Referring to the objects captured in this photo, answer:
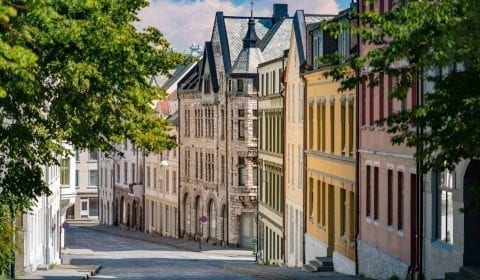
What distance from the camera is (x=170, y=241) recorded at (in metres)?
100

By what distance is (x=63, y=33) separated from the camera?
97.2 ft

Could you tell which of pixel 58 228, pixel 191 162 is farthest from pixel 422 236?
pixel 191 162

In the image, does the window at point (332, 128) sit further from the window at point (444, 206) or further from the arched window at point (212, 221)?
the arched window at point (212, 221)

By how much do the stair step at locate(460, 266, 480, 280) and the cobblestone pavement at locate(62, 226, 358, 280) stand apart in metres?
13.0

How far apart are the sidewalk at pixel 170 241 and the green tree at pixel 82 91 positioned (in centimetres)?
4888

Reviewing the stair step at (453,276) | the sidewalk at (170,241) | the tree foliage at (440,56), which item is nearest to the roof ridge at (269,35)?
the sidewalk at (170,241)

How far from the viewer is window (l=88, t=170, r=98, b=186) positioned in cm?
14012

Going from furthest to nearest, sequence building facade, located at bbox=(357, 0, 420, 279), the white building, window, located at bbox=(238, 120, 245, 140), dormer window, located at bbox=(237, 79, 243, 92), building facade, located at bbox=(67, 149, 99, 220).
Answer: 1. building facade, located at bbox=(67, 149, 99, 220)
2. dormer window, located at bbox=(237, 79, 243, 92)
3. window, located at bbox=(238, 120, 245, 140)
4. the white building
5. building facade, located at bbox=(357, 0, 420, 279)

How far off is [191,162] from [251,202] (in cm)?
1427

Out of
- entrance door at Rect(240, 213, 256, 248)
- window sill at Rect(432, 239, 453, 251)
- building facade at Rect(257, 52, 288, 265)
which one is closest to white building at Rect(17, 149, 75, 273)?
building facade at Rect(257, 52, 288, 265)

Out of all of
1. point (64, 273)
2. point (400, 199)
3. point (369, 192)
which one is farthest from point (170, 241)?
point (400, 199)

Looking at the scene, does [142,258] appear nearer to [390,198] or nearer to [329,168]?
[329,168]

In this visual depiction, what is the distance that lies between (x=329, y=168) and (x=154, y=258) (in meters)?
24.9

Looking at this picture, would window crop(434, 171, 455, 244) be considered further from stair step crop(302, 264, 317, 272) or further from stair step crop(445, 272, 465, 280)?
stair step crop(302, 264, 317, 272)
